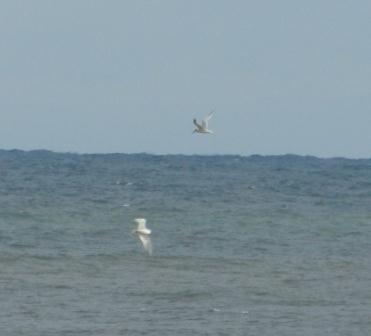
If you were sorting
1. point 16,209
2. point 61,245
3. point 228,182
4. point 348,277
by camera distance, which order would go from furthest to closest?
1. point 228,182
2. point 16,209
3. point 61,245
4. point 348,277

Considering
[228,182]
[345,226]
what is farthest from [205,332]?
[228,182]

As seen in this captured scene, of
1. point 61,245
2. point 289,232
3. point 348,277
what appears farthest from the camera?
point 289,232

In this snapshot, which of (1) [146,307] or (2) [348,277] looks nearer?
(1) [146,307]

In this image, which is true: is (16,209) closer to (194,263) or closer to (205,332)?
(194,263)

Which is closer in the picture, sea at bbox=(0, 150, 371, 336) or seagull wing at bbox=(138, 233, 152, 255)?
sea at bbox=(0, 150, 371, 336)

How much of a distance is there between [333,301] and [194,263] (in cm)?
397

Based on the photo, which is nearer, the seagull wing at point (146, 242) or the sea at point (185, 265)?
the sea at point (185, 265)

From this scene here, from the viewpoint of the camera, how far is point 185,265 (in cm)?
2023

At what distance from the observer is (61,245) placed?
2273 centimetres

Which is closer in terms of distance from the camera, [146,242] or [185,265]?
[146,242]

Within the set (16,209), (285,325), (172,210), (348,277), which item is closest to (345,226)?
(172,210)

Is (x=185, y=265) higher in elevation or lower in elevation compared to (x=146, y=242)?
lower

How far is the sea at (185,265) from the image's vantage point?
15453 mm

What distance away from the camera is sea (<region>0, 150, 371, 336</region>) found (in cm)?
1545
